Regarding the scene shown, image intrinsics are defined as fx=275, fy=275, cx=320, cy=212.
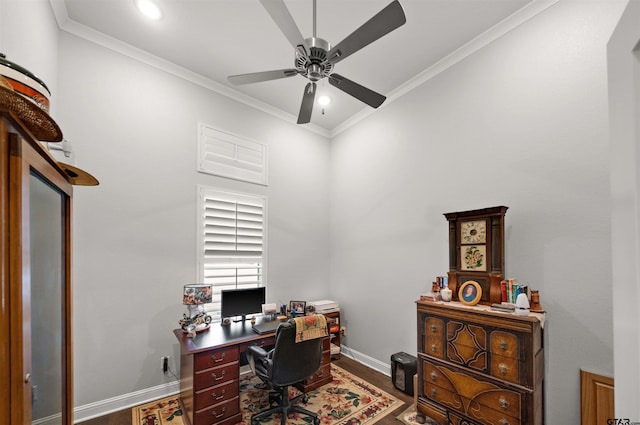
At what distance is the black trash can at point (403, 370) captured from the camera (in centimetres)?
281

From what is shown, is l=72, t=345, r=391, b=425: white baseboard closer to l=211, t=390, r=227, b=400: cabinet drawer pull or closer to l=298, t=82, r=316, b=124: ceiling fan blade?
l=211, t=390, r=227, b=400: cabinet drawer pull

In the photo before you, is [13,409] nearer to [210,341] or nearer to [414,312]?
[210,341]

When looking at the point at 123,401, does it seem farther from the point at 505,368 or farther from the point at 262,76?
the point at 505,368

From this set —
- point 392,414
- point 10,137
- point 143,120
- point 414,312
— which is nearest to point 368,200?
point 414,312

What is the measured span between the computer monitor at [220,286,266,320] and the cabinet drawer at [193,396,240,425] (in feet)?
2.72

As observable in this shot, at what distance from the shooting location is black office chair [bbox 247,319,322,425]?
2.21 m

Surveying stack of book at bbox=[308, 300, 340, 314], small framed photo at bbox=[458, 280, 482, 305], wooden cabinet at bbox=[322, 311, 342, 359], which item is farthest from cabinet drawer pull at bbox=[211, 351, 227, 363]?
small framed photo at bbox=[458, 280, 482, 305]

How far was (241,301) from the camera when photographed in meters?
3.09

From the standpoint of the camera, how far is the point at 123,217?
267 cm

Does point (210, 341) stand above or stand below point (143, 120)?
below

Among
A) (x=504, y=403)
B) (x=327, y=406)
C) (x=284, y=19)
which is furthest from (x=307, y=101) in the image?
(x=327, y=406)

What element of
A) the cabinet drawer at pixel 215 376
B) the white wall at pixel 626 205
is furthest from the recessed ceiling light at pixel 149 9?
the cabinet drawer at pixel 215 376

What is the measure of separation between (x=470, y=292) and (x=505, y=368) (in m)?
0.56

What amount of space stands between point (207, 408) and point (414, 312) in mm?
2180
